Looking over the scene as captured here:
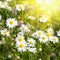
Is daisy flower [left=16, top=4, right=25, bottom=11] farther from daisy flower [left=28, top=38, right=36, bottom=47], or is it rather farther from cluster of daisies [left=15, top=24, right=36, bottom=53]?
daisy flower [left=28, top=38, right=36, bottom=47]

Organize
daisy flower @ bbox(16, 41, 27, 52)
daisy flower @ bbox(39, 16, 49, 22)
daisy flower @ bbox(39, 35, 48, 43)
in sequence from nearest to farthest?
daisy flower @ bbox(16, 41, 27, 52) → daisy flower @ bbox(39, 35, 48, 43) → daisy flower @ bbox(39, 16, 49, 22)

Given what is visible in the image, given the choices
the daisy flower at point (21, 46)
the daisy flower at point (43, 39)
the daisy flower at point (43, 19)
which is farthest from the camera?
the daisy flower at point (43, 19)

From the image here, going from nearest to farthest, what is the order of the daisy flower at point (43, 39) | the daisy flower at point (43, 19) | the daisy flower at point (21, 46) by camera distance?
the daisy flower at point (21, 46), the daisy flower at point (43, 39), the daisy flower at point (43, 19)

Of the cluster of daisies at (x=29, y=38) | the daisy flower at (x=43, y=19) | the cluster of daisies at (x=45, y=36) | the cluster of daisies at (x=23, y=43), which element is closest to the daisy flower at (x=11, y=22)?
the cluster of daisies at (x=29, y=38)

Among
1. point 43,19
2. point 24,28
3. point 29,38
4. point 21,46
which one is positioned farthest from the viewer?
point 43,19

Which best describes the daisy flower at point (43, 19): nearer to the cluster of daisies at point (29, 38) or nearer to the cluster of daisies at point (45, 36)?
the cluster of daisies at point (29, 38)

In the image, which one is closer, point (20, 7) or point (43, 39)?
point (43, 39)

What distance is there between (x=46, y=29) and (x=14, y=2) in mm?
612

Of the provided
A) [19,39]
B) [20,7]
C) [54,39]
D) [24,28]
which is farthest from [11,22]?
[54,39]

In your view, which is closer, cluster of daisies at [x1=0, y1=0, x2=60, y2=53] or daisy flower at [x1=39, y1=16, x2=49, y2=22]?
cluster of daisies at [x1=0, y1=0, x2=60, y2=53]

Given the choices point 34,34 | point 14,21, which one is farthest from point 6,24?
point 34,34

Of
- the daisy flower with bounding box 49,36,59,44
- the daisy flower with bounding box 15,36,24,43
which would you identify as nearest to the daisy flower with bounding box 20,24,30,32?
the daisy flower with bounding box 15,36,24,43

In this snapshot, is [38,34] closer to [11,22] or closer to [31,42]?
[31,42]

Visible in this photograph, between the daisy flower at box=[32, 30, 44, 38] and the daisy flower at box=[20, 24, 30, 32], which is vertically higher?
the daisy flower at box=[20, 24, 30, 32]
